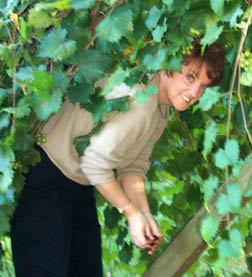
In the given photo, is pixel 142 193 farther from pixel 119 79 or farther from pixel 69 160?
pixel 119 79

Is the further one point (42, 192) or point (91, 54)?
point (42, 192)

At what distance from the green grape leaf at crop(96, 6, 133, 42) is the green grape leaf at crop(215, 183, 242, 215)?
528mm

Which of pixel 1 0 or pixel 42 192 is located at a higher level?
pixel 1 0

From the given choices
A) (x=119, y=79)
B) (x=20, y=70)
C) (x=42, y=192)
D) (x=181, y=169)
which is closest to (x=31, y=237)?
(x=42, y=192)

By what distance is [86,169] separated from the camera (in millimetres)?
1875

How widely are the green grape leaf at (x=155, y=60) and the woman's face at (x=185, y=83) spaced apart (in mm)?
286

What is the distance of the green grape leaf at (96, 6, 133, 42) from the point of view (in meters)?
1.55

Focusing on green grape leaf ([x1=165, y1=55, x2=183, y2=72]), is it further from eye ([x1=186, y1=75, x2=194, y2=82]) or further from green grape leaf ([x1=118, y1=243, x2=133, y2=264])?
green grape leaf ([x1=118, y1=243, x2=133, y2=264])

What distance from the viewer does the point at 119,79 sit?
1550 mm

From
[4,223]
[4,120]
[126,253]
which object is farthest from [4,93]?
[126,253]

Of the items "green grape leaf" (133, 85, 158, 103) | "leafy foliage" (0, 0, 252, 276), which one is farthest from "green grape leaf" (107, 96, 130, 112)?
"green grape leaf" (133, 85, 158, 103)

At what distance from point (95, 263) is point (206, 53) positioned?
3.52ft

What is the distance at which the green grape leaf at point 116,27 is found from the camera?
1555 mm

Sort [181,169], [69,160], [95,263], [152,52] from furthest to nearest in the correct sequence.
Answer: [181,169] → [95,263] → [69,160] → [152,52]
